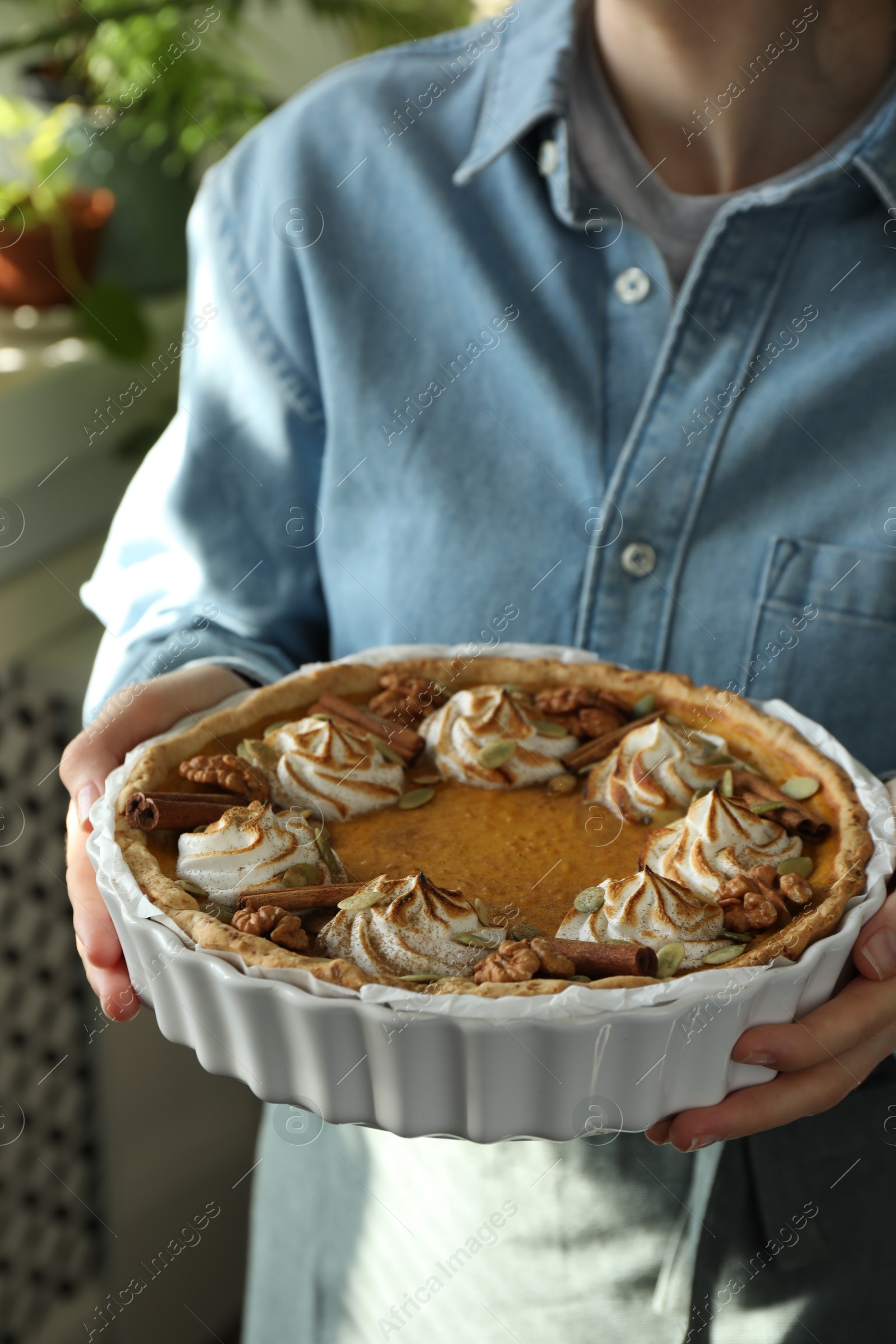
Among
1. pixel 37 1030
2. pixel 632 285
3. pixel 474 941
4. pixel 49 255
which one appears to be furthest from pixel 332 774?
pixel 49 255

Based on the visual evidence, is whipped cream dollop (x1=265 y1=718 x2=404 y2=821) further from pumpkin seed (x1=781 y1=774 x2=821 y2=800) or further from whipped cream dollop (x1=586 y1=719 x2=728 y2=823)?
pumpkin seed (x1=781 y1=774 x2=821 y2=800)

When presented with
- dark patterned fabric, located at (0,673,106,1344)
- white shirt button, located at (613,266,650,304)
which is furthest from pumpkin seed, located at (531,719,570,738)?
dark patterned fabric, located at (0,673,106,1344)

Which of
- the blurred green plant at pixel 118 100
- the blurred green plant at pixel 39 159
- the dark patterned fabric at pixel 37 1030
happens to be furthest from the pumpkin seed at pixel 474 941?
the blurred green plant at pixel 39 159

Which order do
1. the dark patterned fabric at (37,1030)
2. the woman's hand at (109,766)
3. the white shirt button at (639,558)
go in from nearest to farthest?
1. the woman's hand at (109,766)
2. the white shirt button at (639,558)
3. the dark patterned fabric at (37,1030)

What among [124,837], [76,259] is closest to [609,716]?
[124,837]

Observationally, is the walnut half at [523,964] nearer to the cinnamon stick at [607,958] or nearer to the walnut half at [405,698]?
the cinnamon stick at [607,958]

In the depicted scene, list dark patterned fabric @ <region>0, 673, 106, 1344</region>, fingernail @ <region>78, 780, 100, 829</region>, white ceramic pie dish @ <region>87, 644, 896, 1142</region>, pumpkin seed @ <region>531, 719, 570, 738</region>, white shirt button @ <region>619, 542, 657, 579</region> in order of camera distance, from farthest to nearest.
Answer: dark patterned fabric @ <region>0, 673, 106, 1344</region> → white shirt button @ <region>619, 542, 657, 579</region> → pumpkin seed @ <region>531, 719, 570, 738</region> → fingernail @ <region>78, 780, 100, 829</region> → white ceramic pie dish @ <region>87, 644, 896, 1142</region>

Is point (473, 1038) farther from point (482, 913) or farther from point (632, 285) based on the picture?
point (632, 285)
